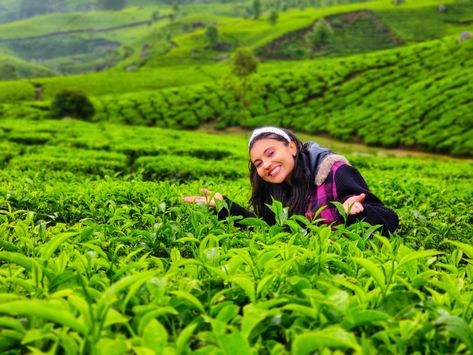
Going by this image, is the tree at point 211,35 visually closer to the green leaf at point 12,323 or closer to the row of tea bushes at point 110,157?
the row of tea bushes at point 110,157

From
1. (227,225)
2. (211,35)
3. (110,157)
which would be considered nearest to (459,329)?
(227,225)

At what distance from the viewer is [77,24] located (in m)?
194

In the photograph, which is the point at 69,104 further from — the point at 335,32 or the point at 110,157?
the point at 335,32

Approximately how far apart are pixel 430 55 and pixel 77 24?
190232 mm

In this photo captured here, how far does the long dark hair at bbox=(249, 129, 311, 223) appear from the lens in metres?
3.54

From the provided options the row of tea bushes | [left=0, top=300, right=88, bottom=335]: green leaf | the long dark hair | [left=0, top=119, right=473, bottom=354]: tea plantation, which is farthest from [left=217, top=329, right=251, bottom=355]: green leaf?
the row of tea bushes

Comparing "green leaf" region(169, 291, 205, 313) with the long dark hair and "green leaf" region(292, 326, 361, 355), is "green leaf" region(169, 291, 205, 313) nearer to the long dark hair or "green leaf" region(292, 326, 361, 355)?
"green leaf" region(292, 326, 361, 355)

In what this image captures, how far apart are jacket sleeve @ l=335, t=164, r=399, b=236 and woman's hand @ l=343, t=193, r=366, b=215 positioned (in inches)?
3.3

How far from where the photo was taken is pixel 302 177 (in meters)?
3.55

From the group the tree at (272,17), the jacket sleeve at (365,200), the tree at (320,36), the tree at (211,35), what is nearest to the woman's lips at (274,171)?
the jacket sleeve at (365,200)

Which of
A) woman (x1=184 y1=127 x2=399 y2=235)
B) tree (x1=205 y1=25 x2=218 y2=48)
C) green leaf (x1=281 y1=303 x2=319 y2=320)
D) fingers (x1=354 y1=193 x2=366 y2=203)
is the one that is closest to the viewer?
green leaf (x1=281 y1=303 x2=319 y2=320)

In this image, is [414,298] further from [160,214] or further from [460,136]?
[460,136]

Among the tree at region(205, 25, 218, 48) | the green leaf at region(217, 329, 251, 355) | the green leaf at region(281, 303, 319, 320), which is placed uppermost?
the tree at region(205, 25, 218, 48)

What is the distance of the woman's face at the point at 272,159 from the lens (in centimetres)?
343
